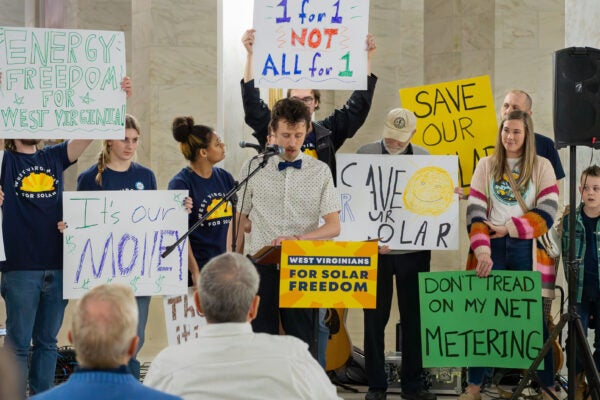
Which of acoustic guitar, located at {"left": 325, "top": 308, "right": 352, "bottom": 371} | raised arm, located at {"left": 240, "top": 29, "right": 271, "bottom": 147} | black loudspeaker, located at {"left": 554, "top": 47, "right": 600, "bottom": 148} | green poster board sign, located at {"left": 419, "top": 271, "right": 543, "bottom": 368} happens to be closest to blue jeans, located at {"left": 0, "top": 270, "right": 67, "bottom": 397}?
raised arm, located at {"left": 240, "top": 29, "right": 271, "bottom": 147}

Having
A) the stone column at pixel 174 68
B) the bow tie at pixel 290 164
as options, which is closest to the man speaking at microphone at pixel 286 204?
the bow tie at pixel 290 164

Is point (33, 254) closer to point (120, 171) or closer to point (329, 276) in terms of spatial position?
point (120, 171)

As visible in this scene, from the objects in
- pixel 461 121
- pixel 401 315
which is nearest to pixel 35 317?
pixel 401 315

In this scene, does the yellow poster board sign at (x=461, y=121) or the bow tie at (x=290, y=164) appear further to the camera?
the yellow poster board sign at (x=461, y=121)

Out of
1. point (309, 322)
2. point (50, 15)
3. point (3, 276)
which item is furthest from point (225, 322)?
point (50, 15)

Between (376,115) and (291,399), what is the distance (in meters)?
8.05

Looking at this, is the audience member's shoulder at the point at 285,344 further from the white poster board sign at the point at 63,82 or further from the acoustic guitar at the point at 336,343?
the acoustic guitar at the point at 336,343

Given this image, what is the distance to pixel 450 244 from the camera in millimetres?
6984

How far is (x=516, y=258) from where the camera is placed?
6.71m

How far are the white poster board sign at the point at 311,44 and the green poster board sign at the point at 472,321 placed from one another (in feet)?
4.50

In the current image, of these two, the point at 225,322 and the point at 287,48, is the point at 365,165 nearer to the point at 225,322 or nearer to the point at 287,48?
the point at 287,48

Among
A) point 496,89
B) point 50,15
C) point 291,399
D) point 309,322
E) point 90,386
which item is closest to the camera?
point 90,386

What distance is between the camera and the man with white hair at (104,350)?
2.89 metres

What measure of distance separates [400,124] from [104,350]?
428 centimetres
